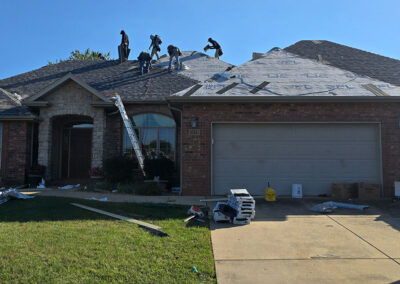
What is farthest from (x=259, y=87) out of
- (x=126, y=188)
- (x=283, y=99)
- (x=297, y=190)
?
(x=126, y=188)

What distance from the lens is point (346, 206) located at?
23.2ft

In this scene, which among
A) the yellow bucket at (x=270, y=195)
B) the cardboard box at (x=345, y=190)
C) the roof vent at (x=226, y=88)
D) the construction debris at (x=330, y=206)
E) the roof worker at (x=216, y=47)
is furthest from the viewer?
the roof worker at (x=216, y=47)

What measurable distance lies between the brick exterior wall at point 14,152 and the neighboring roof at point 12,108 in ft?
1.15

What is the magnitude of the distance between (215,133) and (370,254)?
5.49 m

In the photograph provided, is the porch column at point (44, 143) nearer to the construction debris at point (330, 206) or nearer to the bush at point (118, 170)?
the bush at point (118, 170)

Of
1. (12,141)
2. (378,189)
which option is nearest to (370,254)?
(378,189)

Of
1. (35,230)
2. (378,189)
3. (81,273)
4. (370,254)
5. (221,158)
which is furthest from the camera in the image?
(221,158)

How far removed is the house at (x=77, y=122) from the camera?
37.7 feet

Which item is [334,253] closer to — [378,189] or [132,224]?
[132,224]

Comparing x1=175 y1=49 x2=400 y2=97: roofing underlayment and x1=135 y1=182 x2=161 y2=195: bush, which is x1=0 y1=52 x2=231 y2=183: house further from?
x1=175 y1=49 x2=400 y2=97: roofing underlayment

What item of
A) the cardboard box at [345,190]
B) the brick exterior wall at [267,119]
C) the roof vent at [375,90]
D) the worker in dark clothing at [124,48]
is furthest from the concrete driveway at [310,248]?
the worker in dark clothing at [124,48]

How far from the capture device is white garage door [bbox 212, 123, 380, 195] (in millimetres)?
8617

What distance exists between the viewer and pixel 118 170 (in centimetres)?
1048

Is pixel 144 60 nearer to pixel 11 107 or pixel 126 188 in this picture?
pixel 11 107
